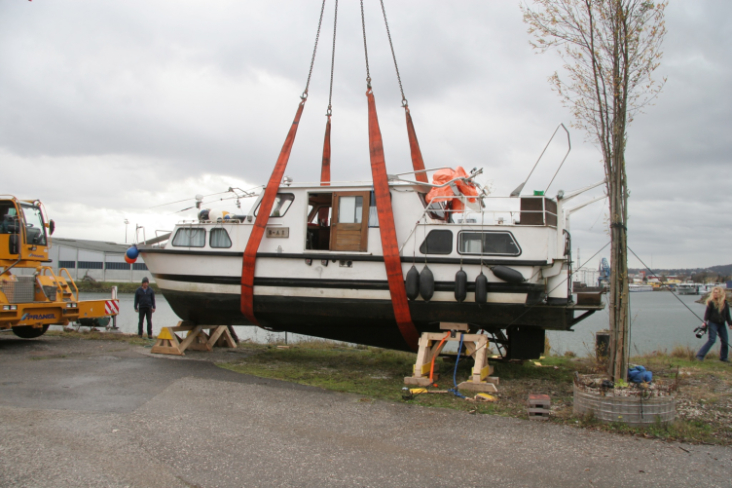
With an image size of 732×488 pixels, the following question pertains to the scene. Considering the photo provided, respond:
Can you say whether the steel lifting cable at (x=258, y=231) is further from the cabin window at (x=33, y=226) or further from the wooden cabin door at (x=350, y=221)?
the cabin window at (x=33, y=226)

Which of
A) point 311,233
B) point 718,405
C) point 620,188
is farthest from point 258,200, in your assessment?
point 718,405

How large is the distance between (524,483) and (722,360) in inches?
321

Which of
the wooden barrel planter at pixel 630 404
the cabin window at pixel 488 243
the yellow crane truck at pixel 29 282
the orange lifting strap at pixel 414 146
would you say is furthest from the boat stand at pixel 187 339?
the wooden barrel planter at pixel 630 404

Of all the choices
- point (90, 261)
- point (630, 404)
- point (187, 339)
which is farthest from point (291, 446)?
point (90, 261)

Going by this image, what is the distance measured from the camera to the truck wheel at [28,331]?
11945mm

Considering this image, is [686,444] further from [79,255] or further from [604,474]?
[79,255]

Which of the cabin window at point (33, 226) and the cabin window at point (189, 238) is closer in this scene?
the cabin window at point (189, 238)

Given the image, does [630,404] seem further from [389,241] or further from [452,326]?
[389,241]

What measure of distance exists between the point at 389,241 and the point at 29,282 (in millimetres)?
8435

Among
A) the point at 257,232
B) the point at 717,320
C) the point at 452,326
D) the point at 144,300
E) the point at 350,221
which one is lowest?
the point at 144,300

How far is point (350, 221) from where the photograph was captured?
8820 millimetres

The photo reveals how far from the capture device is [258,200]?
959cm

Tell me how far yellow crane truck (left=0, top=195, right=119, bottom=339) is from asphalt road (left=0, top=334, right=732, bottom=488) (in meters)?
4.70

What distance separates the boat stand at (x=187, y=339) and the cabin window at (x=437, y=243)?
5128 millimetres
